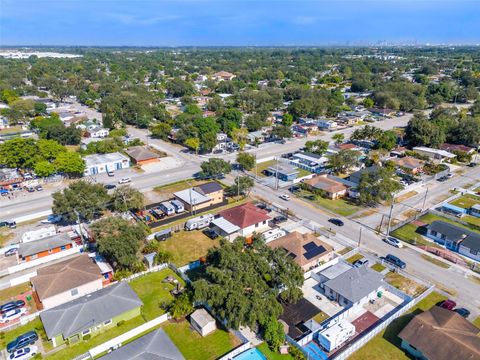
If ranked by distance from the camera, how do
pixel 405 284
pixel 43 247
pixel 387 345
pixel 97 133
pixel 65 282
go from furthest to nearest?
pixel 97 133 < pixel 43 247 < pixel 405 284 < pixel 65 282 < pixel 387 345

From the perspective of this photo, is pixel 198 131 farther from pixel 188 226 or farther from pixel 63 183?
pixel 188 226

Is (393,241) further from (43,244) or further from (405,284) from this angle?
(43,244)

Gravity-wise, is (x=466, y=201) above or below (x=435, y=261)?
above

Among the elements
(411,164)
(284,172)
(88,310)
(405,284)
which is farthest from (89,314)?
(411,164)

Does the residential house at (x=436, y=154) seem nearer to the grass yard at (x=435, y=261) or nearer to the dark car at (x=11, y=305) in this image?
the grass yard at (x=435, y=261)

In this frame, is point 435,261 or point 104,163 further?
point 104,163

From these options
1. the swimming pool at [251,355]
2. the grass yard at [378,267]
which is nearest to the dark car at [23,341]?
the swimming pool at [251,355]

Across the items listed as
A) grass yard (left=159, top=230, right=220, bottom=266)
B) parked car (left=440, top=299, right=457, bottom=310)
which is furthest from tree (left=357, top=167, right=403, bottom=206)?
grass yard (left=159, top=230, right=220, bottom=266)
